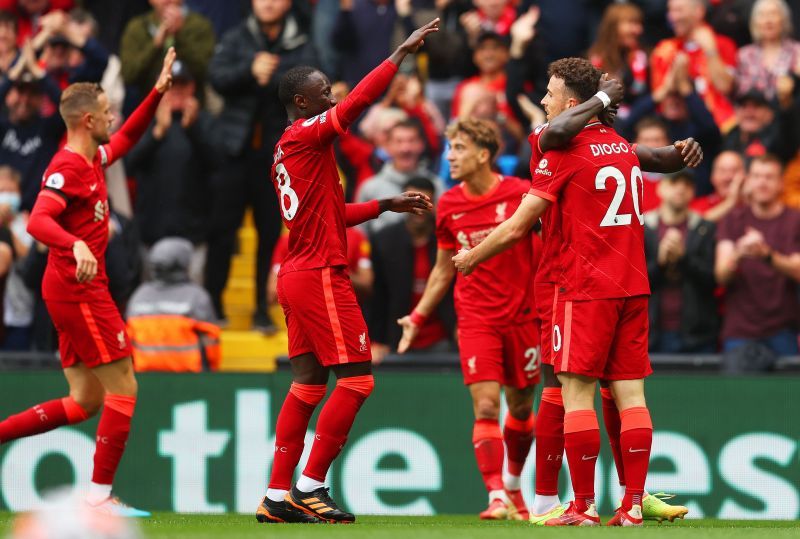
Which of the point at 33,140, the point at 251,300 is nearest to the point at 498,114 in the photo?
the point at 251,300

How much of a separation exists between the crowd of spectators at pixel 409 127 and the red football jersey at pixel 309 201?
3540mm

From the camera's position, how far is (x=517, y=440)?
9.86 metres

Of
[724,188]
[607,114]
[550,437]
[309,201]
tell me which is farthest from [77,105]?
[724,188]

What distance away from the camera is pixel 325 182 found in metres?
8.22

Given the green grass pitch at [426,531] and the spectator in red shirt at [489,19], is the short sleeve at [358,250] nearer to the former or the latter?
the spectator in red shirt at [489,19]

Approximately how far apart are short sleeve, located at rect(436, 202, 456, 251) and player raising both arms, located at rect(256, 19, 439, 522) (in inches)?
57.7

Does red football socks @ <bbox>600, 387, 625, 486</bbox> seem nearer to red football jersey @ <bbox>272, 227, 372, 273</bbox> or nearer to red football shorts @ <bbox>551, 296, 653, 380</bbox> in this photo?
red football shorts @ <bbox>551, 296, 653, 380</bbox>

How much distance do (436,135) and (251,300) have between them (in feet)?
7.87

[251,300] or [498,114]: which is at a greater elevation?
[498,114]

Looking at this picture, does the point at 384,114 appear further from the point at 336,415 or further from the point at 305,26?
the point at 336,415

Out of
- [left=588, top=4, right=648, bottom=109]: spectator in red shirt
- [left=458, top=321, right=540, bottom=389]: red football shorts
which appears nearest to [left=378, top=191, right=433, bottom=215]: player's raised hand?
[left=458, top=321, right=540, bottom=389]: red football shorts

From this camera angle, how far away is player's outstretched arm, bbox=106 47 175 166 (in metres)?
9.22

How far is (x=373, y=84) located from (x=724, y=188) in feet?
19.3

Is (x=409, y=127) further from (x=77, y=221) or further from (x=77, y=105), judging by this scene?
(x=77, y=221)
